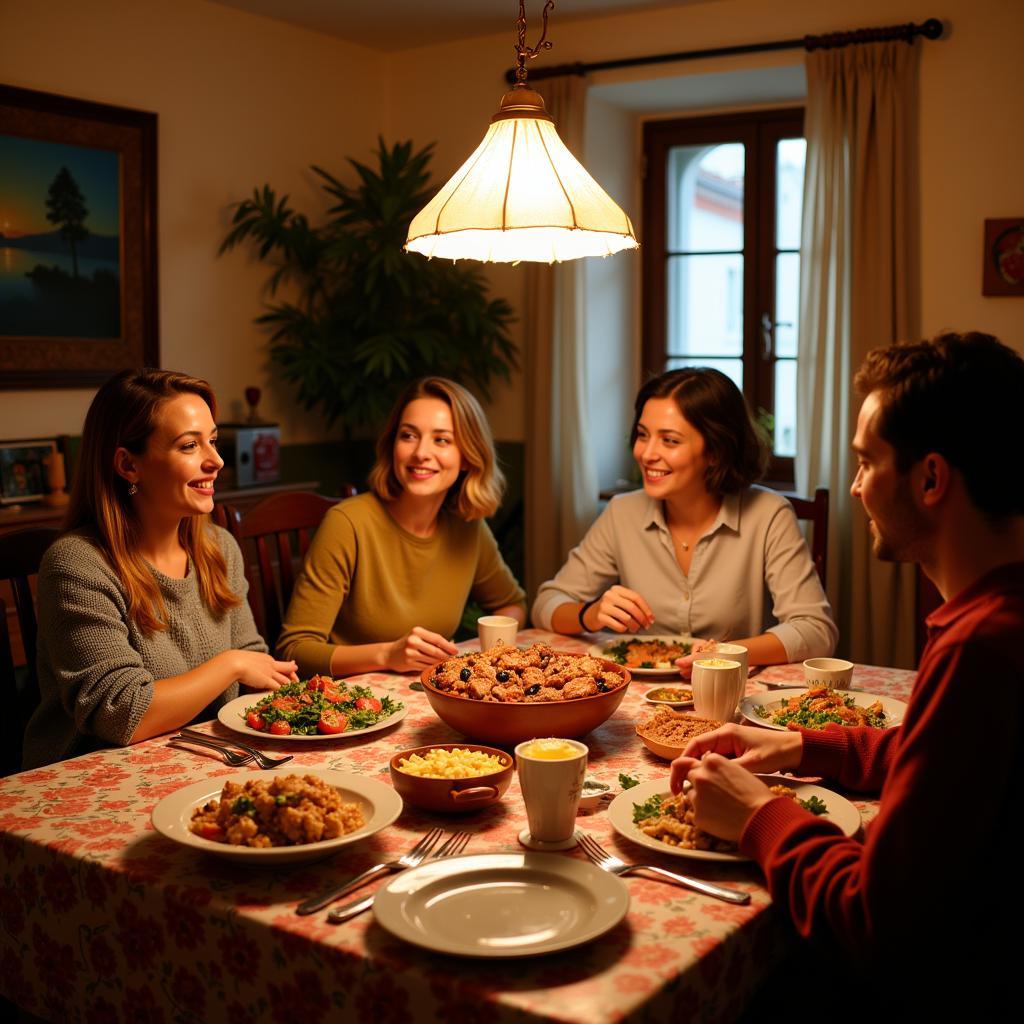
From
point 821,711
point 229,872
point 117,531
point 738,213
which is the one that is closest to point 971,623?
point 821,711

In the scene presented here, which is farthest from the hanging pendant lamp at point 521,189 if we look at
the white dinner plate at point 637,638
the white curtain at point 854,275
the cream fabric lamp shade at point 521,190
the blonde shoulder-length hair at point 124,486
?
the white curtain at point 854,275

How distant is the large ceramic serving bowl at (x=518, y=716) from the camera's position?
5.43 ft

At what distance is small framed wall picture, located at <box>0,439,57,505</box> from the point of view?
11.9ft

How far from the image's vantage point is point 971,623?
1.13 metres

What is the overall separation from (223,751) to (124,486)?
22.7 inches

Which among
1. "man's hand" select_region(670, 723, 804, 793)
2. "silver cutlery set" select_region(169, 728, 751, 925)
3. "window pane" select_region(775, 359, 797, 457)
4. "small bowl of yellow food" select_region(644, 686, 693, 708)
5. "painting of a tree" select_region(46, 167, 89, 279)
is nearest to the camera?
"silver cutlery set" select_region(169, 728, 751, 925)

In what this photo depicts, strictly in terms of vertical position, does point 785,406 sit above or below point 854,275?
below

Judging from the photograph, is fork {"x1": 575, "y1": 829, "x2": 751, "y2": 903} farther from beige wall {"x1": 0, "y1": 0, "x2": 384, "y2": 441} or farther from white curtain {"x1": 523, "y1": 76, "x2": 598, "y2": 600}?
white curtain {"x1": 523, "y1": 76, "x2": 598, "y2": 600}

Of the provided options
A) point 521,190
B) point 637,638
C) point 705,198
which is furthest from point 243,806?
point 705,198

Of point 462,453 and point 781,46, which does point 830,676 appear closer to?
point 462,453

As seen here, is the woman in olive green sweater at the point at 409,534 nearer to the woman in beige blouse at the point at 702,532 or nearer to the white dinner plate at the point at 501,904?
the woman in beige blouse at the point at 702,532

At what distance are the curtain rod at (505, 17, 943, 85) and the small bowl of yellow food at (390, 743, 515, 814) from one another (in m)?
3.19

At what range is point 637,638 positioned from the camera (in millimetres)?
2359

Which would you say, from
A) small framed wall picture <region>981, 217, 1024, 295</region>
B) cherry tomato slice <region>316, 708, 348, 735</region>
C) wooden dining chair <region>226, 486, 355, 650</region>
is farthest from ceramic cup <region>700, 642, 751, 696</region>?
small framed wall picture <region>981, 217, 1024, 295</region>
